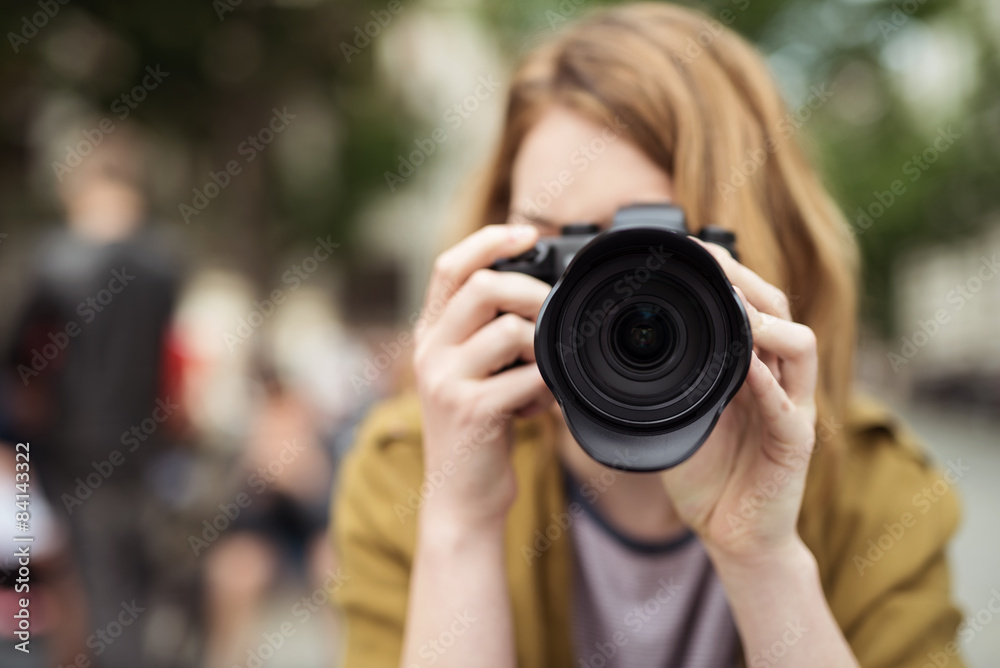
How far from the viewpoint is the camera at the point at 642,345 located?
105cm

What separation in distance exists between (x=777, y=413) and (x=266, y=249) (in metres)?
11.5

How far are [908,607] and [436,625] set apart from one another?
72 centimetres

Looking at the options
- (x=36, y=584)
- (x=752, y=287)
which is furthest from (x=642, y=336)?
A: (x=36, y=584)

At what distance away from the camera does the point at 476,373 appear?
1.29 m

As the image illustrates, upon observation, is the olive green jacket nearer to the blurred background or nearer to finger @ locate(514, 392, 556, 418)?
finger @ locate(514, 392, 556, 418)

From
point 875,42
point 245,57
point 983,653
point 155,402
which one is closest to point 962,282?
point 875,42

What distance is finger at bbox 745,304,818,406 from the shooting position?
110 centimetres

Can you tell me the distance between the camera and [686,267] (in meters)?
1.10

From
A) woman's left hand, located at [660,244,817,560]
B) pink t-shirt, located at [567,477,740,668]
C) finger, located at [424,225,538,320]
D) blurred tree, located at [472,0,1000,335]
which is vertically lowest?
blurred tree, located at [472,0,1000,335]

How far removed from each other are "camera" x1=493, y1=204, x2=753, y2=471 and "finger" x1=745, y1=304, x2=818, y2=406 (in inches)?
2.1

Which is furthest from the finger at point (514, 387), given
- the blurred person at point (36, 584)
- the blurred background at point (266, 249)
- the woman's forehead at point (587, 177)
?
the blurred person at point (36, 584)

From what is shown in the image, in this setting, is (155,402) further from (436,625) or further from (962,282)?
(962,282)

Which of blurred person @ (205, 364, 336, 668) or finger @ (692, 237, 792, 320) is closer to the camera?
finger @ (692, 237, 792, 320)

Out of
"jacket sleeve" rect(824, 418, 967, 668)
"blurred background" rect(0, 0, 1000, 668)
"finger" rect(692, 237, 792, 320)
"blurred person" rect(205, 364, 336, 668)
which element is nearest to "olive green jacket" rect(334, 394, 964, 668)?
"jacket sleeve" rect(824, 418, 967, 668)
